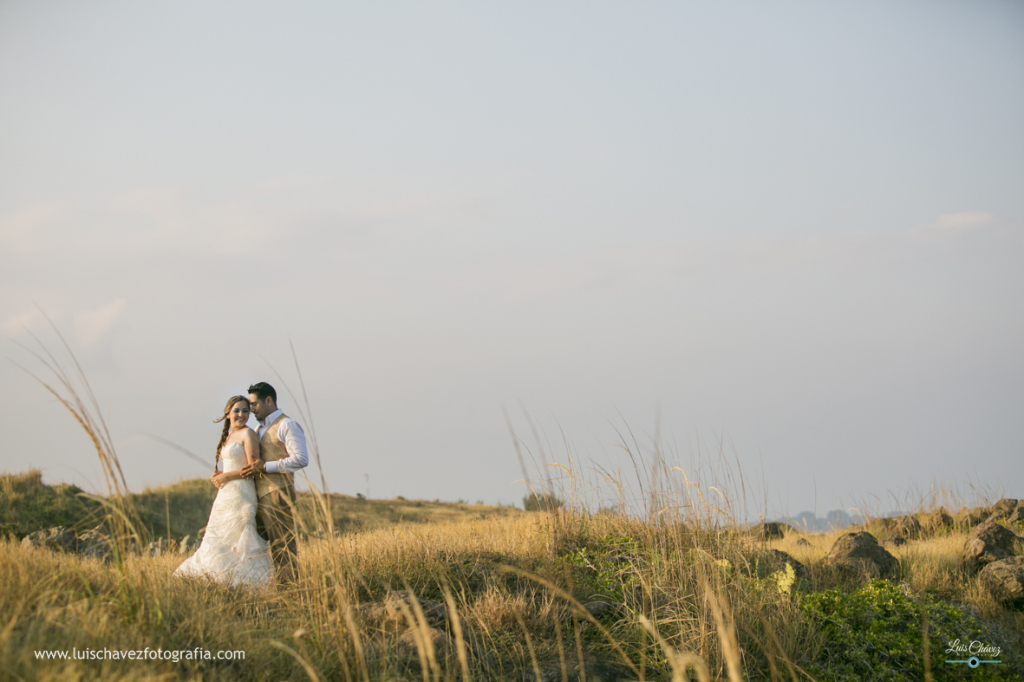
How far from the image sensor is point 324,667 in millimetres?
3693

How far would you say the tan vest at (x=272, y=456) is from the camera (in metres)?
6.50

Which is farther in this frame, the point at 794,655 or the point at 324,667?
the point at 794,655

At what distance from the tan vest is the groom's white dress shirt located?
0.20 feet

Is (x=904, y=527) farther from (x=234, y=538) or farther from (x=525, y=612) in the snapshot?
(x=234, y=538)

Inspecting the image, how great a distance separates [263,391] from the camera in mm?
6859

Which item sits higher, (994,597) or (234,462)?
(234,462)

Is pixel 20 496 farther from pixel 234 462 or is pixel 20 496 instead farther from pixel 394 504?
pixel 234 462

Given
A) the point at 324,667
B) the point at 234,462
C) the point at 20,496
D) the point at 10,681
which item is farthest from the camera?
the point at 20,496

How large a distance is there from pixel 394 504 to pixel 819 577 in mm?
19173

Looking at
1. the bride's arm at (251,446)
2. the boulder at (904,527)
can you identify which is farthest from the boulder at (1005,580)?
the bride's arm at (251,446)

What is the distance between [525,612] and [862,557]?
543 centimetres

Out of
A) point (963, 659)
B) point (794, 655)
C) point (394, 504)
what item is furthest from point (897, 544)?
point (394, 504)

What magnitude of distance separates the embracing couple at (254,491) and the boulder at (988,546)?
8.64 m

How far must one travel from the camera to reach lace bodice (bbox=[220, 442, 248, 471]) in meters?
6.77
